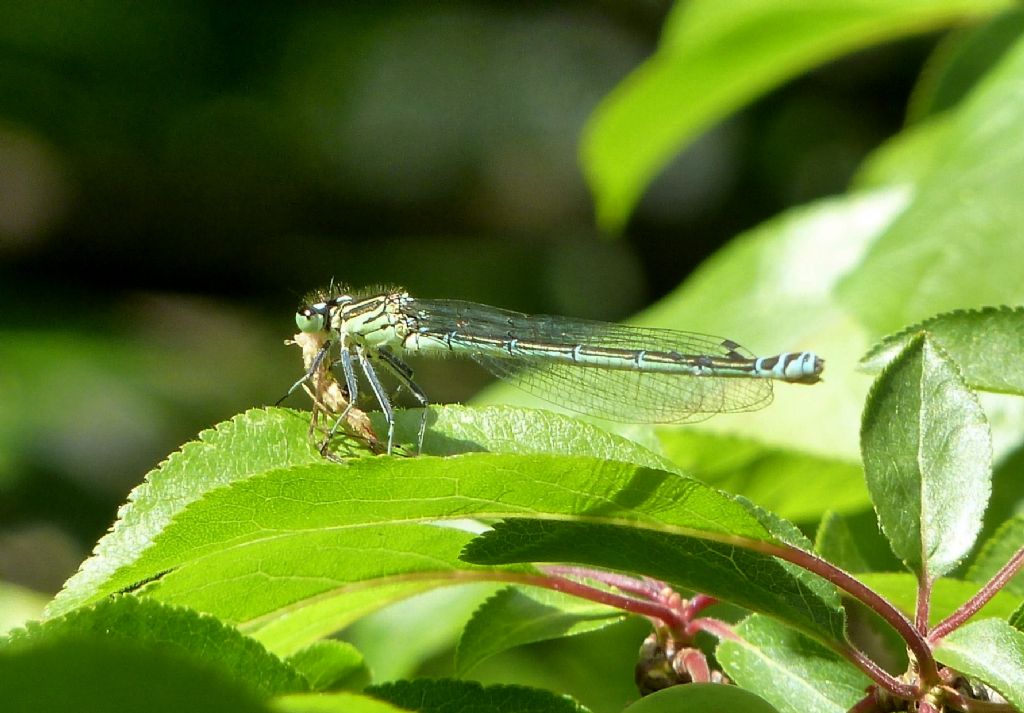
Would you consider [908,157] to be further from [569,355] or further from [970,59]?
[569,355]

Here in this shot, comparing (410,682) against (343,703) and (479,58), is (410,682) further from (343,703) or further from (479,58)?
(479,58)

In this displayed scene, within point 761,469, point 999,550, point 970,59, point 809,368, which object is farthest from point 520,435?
point 970,59

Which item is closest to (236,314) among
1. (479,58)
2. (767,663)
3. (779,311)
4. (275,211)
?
(275,211)

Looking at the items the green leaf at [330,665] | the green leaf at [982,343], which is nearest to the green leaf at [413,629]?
the green leaf at [330,665]

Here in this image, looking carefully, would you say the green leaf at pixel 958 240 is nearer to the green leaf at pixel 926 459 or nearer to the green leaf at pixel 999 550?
the green leaf at pixel 999 550

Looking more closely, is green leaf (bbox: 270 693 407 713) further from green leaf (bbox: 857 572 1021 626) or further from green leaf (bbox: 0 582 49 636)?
green leaf (bbox: 0 582 49 636)
